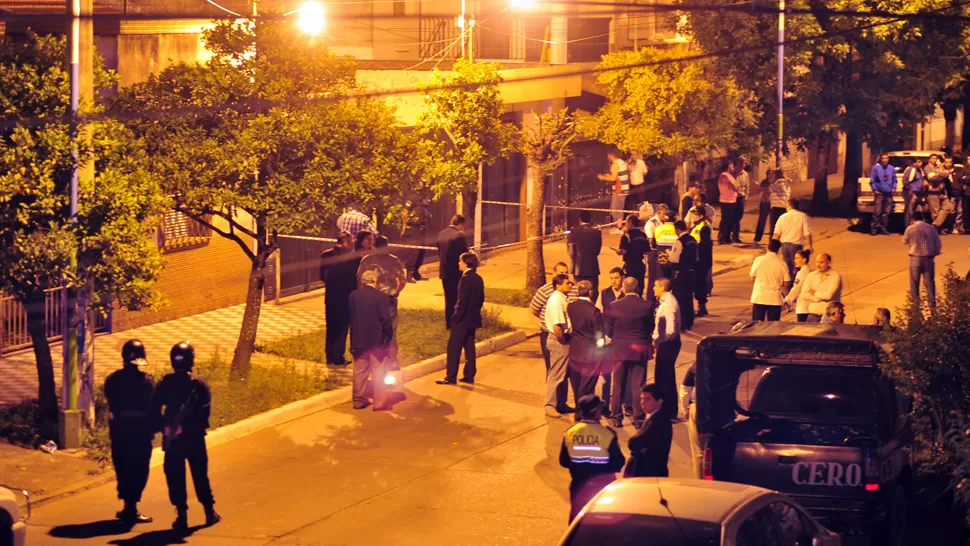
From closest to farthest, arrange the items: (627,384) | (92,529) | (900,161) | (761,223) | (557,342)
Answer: (92,529) < (627,384) < (557,342) < (761,223) < (900,161)

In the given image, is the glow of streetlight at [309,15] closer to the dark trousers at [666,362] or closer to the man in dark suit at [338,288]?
the man in dark suit at [338,288]

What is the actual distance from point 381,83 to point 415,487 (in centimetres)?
1475

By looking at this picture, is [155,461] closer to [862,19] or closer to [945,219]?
[945,219]

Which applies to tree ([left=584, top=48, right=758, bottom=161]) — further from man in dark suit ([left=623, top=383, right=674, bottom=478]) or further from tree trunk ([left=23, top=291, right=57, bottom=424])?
man in dark suit ([left=623, top=383, right=674, bottom=478])

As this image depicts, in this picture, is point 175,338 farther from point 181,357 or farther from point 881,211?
point 881,211

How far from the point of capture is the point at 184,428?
11.6 meters

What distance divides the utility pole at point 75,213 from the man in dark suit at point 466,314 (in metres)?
4.87

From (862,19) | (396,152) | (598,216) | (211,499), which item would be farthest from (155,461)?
(862,19)

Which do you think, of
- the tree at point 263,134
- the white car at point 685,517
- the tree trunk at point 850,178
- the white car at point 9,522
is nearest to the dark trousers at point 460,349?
the tree at point 263,134

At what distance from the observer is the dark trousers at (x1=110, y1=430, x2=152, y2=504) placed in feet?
38.3

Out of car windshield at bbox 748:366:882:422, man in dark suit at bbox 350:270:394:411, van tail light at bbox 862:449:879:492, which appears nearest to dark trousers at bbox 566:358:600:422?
man in dark suit at bbox 350:270:394:411

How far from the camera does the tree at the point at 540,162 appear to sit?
23719mm

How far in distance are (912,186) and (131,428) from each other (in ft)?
72.2

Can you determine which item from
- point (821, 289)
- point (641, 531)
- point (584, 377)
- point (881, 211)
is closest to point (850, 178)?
point (881, 211)
